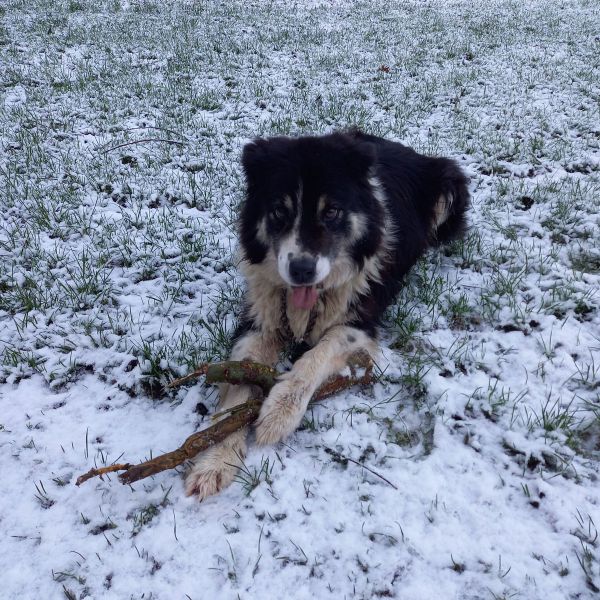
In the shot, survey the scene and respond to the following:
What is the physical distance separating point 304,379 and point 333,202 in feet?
3.98

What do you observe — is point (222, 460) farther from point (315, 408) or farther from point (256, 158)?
point (256, 158)

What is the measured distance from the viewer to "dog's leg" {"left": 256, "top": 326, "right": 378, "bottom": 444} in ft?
8.59

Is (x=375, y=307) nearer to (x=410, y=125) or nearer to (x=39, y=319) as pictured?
(x=39, y=319)

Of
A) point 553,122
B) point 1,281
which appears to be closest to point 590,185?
point 553,122

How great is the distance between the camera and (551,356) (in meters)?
3.07

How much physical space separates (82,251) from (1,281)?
724 mm

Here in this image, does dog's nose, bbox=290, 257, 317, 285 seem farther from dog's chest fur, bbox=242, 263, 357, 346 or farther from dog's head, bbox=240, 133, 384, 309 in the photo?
dog's chest fur, bbox=242, 263, 357, 346

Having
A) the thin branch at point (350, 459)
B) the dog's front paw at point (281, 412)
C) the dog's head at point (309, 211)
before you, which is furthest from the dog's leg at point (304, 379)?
the dog's head at point (309, 211)

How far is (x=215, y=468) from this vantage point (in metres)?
2.44

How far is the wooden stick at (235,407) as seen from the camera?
7.58 ft

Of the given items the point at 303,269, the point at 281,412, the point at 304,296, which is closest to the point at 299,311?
the point at 304,296

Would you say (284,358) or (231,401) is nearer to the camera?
(231,401)

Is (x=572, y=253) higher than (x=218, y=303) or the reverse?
higher

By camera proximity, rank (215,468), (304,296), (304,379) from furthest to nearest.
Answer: (304,296), (304,379), (215,468)
